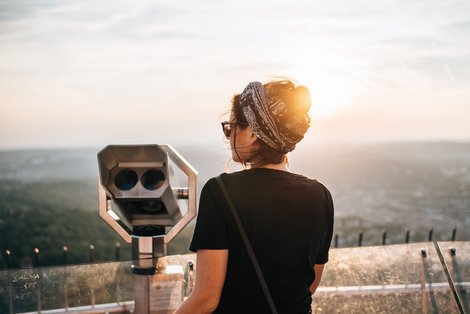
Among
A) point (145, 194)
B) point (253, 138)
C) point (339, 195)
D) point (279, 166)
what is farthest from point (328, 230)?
point (339, 195)

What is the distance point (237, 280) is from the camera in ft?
5.46

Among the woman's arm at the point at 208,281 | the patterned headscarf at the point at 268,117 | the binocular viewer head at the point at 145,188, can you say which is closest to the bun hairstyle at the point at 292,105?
the patterned headscarf at the point at 268,117

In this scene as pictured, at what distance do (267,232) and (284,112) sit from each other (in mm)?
339

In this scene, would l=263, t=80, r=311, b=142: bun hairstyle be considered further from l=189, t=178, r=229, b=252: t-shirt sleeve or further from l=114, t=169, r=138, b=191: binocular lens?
l=114, t=169, r=138, b=191: binocular lens

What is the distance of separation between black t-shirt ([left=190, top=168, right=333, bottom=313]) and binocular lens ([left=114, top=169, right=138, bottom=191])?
1042mm

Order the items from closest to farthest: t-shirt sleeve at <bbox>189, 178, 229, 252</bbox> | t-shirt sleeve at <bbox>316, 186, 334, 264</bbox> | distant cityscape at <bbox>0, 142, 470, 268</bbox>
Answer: t-shirt sleeve at <bbox>189, 178, 229, 252</bbox>
t-shirt sleeve at <bbox>316, 186, 334, 264</bbox>
distant cityscape at <bbox>0, 142, 470, 268</bbox>

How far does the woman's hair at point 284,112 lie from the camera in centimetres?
170

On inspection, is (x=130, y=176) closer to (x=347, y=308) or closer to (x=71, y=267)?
(x=71, y=267)

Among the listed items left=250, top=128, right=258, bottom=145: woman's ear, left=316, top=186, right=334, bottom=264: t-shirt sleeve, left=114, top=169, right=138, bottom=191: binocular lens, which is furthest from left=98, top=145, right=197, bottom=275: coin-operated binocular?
left=250, top=128, right=258, bottom=145: woman's ear

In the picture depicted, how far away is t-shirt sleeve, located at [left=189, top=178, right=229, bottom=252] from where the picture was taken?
1587 millimetres

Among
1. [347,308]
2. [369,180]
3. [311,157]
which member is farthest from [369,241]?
[347,308]

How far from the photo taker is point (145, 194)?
99.7 inches

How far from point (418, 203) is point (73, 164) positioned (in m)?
19.5

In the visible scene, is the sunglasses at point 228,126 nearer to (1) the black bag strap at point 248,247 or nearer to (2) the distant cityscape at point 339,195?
(1) the black bag strap at point 248,247
